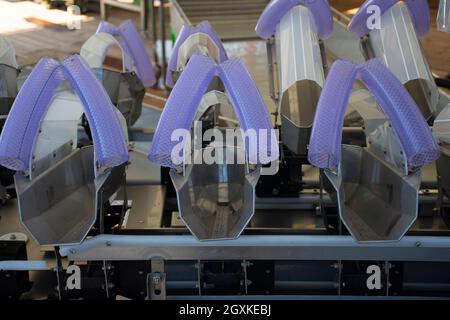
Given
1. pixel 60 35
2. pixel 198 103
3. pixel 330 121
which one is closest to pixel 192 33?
pixel 198 103

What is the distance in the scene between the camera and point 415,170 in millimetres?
1916

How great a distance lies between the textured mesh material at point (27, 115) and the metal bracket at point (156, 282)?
19.6 inches

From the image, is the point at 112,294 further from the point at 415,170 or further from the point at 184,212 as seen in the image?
the point at 415,170

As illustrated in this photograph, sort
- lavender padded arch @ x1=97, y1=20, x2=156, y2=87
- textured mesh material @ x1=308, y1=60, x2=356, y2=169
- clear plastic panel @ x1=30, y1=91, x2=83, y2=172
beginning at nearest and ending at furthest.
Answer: textured mesh material @ x1=308, y1=60, x2=356, y2=169
clear plastic panel @ x1=30, y1=91, x2=83, y2=172
lavender padded arch @ x1=97, y1=20, x2=156, y2=87

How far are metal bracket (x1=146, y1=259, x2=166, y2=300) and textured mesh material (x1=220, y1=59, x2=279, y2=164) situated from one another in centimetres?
45

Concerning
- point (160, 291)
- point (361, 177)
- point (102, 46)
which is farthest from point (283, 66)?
point (160, 291)

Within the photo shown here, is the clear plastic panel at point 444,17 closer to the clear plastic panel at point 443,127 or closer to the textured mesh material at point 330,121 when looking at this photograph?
the clear plastic panel at point 443,127

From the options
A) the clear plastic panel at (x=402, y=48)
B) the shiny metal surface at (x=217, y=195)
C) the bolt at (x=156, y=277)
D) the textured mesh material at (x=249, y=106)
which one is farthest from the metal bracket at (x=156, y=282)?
the clear plastic panel at (x=402, y=48)

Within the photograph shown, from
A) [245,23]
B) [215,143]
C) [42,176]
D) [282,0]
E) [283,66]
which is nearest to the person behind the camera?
[42,176]

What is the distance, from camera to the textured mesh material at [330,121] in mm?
1837

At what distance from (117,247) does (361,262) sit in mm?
765

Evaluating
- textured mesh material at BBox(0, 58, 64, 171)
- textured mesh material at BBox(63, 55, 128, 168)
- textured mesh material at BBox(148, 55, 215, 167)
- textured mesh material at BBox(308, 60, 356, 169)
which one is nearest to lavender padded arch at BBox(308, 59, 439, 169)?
textured mesh material at BBox(308, 60, 356, 169)

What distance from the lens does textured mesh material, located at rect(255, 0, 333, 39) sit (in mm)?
2785

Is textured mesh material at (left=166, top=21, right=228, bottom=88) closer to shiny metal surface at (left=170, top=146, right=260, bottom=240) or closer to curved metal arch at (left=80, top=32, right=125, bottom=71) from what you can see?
curved metal arch at (left=80, top=32, right=125, bottom=71)
